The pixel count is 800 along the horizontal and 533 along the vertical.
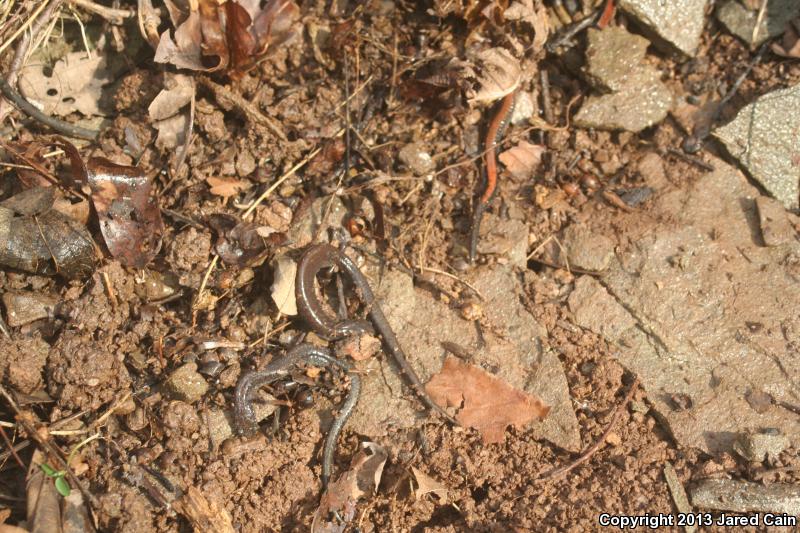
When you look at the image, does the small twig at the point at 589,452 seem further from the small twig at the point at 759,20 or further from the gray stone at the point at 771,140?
the small twig at the point at 759,20

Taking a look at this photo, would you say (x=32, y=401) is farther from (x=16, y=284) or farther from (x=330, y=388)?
(x=330, y=388)

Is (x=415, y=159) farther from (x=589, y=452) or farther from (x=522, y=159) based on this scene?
(x=589, y=452)

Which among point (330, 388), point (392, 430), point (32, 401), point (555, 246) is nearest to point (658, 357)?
point (555, 246)

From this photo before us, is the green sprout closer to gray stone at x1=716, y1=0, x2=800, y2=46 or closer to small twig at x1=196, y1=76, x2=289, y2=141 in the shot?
small twig at x1=196, y1=76, x2=289, y2=141

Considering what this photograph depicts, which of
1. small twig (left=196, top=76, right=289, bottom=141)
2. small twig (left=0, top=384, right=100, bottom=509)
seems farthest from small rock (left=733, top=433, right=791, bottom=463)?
small twig (left=0, top=384, right=100, bottom=509)

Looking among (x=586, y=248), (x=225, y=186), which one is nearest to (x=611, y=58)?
(x=586, y=248)

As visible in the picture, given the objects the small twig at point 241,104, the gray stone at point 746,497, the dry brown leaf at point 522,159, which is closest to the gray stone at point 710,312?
the gray stone at point 746,497
